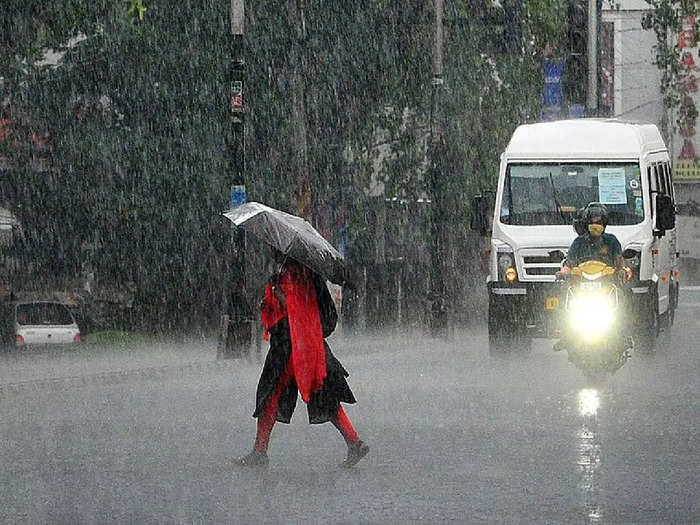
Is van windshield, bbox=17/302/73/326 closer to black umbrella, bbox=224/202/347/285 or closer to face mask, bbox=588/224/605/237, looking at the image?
face mask, bbox=588/224/605/237

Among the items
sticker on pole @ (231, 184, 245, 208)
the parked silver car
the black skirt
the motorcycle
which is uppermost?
sticker on pole @ (231, 184, 245, 208)

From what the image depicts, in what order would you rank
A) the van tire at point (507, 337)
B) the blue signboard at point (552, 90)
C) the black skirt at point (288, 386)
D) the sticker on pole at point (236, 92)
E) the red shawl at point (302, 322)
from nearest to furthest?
the red shawl at point (302, 322)
the black skirt at point (288, 386)
the van tire at point (507, 337)
the sticker on pole at point (236, 92)
the blue signboard at point (552, 90)

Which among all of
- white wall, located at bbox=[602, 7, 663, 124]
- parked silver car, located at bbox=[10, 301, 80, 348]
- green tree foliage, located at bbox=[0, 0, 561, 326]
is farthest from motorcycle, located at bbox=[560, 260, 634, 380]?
white wall, located at bbox=[602, 7, 663, 124]

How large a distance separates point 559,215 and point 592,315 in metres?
3.86

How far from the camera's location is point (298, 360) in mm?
11844

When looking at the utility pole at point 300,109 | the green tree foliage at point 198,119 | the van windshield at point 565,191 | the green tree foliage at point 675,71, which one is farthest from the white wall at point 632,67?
the van windshield at point 565,191

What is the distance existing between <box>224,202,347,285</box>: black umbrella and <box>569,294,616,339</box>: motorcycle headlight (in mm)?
7129

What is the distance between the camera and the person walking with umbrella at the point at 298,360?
11.9m

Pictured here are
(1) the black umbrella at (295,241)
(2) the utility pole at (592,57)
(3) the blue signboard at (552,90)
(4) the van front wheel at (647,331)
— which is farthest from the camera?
(3) the blue signboard at (552,90)

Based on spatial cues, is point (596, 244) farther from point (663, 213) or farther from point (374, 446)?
point (374, 446)

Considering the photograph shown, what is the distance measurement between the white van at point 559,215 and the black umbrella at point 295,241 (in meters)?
9.67

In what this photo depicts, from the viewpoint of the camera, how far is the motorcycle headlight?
1869 centimetres

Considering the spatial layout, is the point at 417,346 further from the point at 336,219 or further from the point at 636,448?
the point at 636,448

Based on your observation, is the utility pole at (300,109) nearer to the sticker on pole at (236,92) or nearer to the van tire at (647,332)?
the sticker on pole at (236,92)
